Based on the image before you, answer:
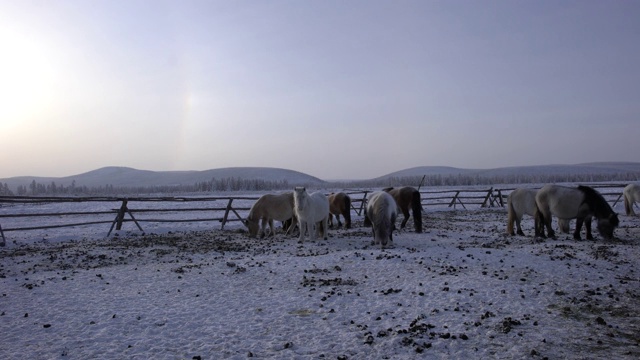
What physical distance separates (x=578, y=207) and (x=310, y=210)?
918 cm

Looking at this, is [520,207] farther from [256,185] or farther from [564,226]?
[256,185]

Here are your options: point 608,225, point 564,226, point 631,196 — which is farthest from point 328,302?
point 631,196

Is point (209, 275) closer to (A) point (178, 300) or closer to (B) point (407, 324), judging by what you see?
(A) point (178, 300)

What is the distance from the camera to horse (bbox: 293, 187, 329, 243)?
14.4 metres

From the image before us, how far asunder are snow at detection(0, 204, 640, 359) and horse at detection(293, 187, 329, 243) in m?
1.79

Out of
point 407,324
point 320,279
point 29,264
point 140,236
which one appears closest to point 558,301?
point 407,324

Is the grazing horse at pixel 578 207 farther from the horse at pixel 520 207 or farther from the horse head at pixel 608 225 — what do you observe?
the horse at pixel 520 207

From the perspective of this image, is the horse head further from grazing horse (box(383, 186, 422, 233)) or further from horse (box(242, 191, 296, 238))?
horse (box(242, 191, 296, 238))

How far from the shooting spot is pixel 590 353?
16.4ft

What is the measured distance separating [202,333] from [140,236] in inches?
504

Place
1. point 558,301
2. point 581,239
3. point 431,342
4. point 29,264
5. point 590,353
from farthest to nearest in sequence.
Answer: point 581,239 < point 29,264 < point 558,301 < point 431,342 < point 590,353

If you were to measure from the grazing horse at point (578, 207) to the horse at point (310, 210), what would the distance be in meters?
7.72

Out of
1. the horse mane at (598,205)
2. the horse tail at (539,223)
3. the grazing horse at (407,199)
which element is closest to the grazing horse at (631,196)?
the horse mane at (598,205)

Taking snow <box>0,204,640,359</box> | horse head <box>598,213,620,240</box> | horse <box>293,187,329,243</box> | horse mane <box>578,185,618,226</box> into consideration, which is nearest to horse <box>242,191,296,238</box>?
horse <box>293,187,329,243</box>
